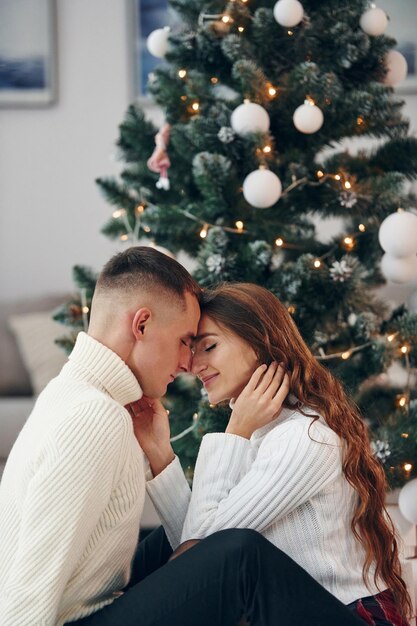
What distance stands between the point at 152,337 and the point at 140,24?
97.7 inches

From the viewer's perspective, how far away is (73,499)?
1.26 metres

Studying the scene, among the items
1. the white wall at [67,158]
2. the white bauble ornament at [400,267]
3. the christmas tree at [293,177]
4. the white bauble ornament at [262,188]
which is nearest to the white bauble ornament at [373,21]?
the christmas tree at [293,177]

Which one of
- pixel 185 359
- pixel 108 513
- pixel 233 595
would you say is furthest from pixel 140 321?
pixel 233 595

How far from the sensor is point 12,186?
151 inches

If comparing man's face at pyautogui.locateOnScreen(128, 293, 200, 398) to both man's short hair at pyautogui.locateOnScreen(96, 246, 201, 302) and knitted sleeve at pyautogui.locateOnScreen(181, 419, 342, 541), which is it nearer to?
man's short hair at pyautogui.locateOnScreen(96, 246, 201, 302)

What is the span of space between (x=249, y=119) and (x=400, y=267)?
1.62 ft

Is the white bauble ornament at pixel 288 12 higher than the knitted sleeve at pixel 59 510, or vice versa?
the white bauble ornament at pixel 288 12

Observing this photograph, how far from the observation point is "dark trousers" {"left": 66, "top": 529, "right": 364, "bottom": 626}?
132cm

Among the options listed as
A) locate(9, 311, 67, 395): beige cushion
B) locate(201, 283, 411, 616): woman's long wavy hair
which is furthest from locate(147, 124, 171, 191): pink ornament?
locate(9, 311, 67, 395): beige cushion

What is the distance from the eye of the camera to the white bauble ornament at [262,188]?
2.06 metres

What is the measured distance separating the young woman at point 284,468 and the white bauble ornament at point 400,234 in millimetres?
501

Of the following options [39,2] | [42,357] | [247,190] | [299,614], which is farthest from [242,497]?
[39,2]

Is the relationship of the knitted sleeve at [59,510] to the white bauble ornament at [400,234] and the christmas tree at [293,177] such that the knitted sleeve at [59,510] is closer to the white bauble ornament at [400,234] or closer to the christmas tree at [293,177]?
the christmas tree at [293,177]

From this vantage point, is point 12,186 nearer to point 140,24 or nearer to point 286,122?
point 140,24
